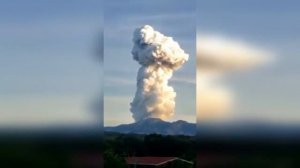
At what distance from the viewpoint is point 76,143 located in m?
3.37

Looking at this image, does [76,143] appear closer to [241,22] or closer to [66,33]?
[66,33]

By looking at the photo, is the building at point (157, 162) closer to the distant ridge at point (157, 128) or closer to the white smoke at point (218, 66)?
the distant ridge at point (157, 128)

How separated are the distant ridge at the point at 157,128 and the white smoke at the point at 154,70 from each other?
0.10 ft

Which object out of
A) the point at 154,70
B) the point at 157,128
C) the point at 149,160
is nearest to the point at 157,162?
the point at 149,160

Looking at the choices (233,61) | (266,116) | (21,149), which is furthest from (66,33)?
(266,116)

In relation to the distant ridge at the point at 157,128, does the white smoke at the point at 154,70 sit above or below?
above

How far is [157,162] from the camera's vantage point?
3180mm

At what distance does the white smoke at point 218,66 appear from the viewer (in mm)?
2979

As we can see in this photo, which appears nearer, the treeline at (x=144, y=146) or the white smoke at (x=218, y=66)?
the white smoke at (x=218, y=66)

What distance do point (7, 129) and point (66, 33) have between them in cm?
63

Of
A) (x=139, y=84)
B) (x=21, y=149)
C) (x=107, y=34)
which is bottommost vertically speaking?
(x=21, y=149)

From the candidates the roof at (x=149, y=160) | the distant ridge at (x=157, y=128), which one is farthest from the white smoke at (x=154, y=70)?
the roof at (x=149, y=160)

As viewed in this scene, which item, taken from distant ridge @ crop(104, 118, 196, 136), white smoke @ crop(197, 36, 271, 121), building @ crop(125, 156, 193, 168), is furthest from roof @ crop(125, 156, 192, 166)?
white smoke @ crop(197, 36, 271, 121)

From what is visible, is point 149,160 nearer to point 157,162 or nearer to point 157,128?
point 157,162
